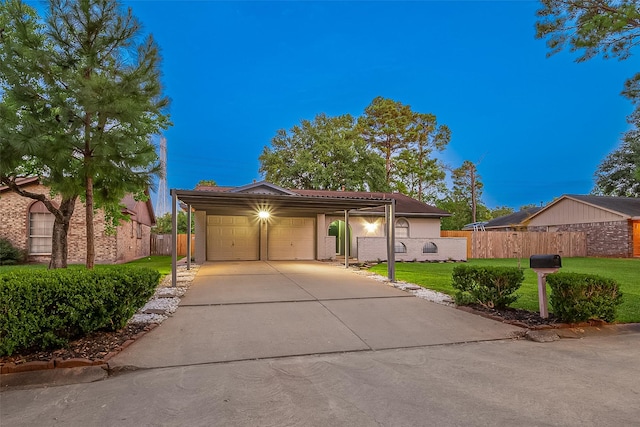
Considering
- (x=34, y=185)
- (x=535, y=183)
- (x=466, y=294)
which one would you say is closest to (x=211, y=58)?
(x=34, y=185)

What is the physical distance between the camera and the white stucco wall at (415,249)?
53.4 feet

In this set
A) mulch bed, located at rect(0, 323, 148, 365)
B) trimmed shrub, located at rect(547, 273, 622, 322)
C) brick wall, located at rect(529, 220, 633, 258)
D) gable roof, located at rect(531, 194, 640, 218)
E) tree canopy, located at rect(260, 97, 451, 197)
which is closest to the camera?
mulch bed, located at rect(0, 323, 148, 365)

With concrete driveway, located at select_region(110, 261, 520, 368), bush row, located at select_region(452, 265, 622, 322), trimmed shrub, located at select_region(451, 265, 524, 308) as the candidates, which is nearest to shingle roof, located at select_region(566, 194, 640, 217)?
bush row, located at select_region(452, 265, 622, 322)

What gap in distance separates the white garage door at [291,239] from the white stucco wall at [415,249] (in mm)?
2863

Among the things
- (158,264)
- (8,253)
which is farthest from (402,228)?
(8,253)

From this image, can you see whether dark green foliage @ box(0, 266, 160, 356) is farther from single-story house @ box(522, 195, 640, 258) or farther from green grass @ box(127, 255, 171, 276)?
single-story house @ box(522, 195, 640, 258)

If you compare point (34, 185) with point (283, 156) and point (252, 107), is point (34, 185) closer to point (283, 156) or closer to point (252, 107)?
point (283, 156)

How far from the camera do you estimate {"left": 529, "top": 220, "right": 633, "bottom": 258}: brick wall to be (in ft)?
69.7

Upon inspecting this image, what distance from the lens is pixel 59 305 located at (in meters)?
3.92

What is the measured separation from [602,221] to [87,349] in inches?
1064

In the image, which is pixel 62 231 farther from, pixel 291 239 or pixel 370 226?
pixel 370 226

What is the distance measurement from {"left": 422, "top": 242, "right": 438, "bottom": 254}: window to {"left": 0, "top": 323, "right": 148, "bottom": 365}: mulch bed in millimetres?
14646

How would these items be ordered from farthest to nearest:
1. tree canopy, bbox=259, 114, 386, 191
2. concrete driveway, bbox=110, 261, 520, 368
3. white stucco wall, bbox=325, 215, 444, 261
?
tree canopy, bbox=259, 114, 386, 191 < white stucco wall, bbox=325, 215, 444, 261 < concrete driveway, bbox=110, 261, 520, 368

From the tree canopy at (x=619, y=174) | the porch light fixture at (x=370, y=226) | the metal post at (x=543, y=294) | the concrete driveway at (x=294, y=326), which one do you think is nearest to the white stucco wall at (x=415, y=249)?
the porch light fixture at (x=370, y=226)
